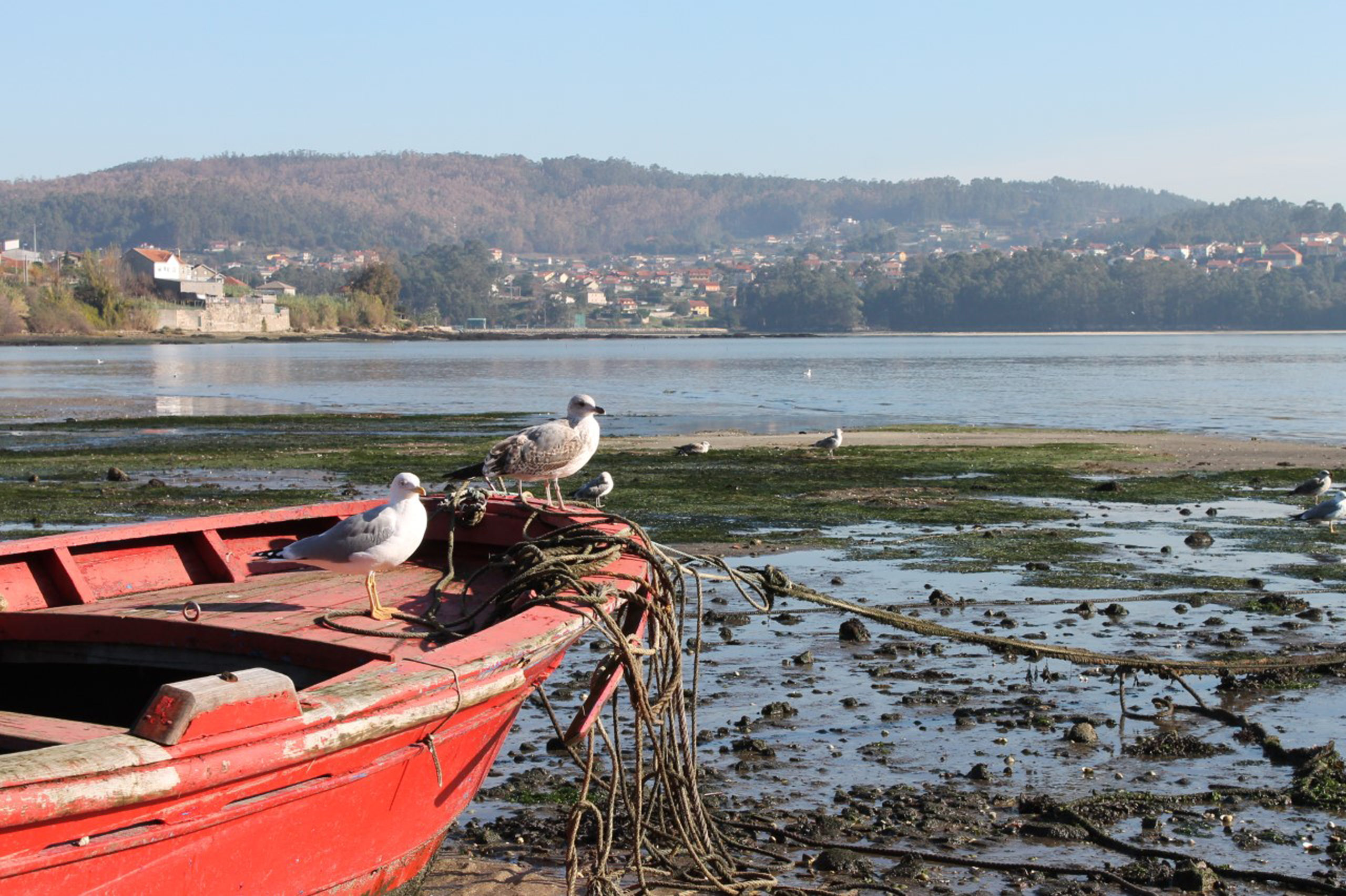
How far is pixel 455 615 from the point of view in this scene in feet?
21.2

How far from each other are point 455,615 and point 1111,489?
14029 millimetres

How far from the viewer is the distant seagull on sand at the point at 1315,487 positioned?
17.5m

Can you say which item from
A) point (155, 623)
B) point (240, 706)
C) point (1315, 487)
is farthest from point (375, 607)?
point (1315, 487)

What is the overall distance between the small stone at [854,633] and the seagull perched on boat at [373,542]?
14.5 ft

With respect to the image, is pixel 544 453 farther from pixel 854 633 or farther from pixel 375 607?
pixel 854 633

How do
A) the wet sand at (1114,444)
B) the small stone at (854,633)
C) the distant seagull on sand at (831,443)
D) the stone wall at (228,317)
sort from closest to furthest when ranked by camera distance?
the small stone at (854,633) < the wet sand at (1114,444) < the distant seagull on sand at (831,443) < the stone wall at (228,317)

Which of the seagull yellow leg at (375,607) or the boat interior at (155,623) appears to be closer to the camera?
the boat interior at (155,623)

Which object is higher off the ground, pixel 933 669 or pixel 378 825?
pixel 378 825

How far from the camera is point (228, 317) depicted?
461 feet

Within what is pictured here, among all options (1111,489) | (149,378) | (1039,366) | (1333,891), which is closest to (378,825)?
(1333,891)

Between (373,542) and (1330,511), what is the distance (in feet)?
39.2

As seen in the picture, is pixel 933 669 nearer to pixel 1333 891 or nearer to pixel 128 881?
pixel 1333 891

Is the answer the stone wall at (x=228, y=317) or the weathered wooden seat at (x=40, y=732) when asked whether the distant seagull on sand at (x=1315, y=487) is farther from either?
the stone wall at (x=228, y=317)

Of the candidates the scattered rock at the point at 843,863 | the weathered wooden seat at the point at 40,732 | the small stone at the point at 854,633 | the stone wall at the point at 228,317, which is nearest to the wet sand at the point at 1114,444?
the small stone at the point at 854,633
